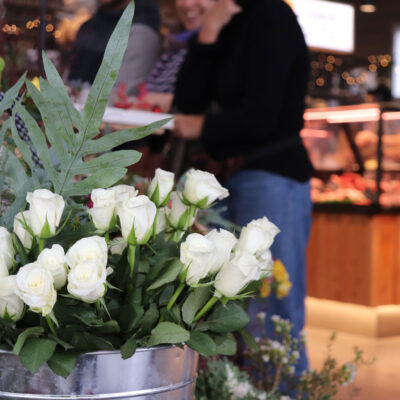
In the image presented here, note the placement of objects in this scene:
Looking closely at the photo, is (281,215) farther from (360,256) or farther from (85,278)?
(360,256)

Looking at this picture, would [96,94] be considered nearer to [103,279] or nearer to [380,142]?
[103,279]

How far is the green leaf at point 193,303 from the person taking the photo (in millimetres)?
849

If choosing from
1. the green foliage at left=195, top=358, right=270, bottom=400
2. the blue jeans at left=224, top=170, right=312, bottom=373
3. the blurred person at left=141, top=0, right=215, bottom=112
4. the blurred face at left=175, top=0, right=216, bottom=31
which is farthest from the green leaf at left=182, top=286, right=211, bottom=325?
the blurred face at left=175, top=0, right=216, bottom=31

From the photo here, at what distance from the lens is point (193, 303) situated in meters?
0.85

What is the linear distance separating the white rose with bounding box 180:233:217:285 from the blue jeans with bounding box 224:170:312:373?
1.58 m

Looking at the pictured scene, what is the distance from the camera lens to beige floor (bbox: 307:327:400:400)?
3.74 meters

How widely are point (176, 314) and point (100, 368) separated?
107 millimetres

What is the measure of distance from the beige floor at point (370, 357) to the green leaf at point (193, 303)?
8.19 ft

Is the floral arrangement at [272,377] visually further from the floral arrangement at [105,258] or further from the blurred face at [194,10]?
the blurred face at [194,10]

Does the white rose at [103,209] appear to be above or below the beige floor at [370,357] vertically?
above

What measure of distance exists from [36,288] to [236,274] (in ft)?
0.68

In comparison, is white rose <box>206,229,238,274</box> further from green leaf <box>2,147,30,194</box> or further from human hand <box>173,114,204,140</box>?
human hand <box>173,114,204,140</box>

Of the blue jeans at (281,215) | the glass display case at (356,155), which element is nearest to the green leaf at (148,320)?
the blue jeans at (281,215)

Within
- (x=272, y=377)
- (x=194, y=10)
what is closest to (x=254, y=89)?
(x=194, y=10)
